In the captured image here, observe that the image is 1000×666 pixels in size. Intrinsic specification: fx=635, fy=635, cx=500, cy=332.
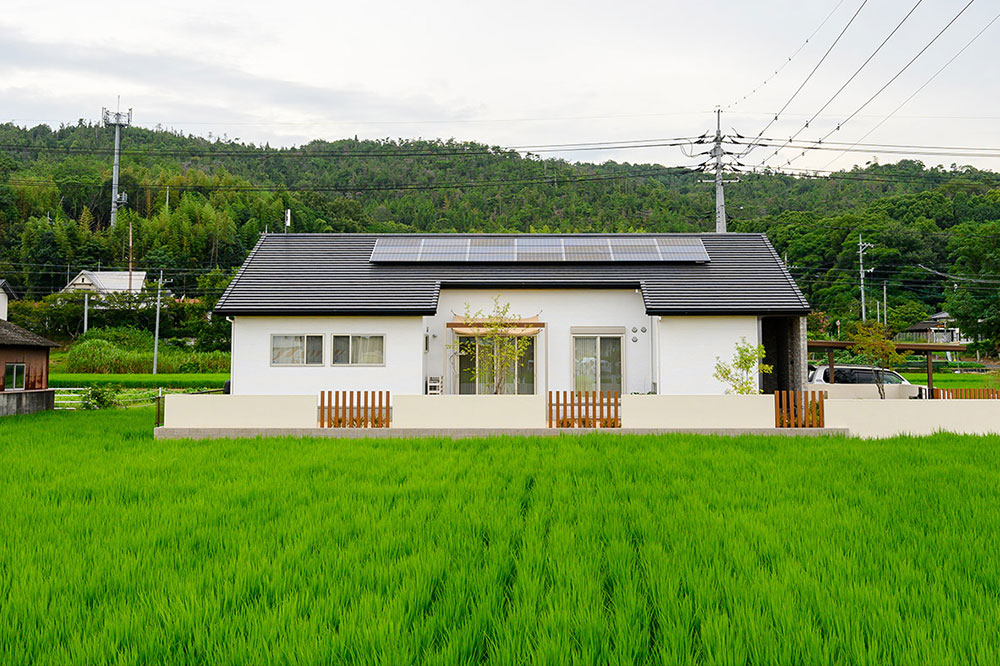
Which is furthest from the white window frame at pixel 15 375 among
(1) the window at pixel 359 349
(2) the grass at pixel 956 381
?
(2) the grass at pixel 956 381

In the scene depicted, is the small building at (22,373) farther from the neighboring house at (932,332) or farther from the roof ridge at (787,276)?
the neighboring house at (932,332)

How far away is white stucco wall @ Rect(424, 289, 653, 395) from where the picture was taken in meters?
16.9

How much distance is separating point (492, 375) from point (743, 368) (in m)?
6.35

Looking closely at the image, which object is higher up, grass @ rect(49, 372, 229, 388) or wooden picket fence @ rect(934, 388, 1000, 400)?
wooden picket fence @ rect(934, 388, 1000, 400)

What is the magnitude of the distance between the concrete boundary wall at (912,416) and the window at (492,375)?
721 centimetres

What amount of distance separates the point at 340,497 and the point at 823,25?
48.2 feet

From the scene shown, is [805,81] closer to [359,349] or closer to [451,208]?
[359,349]

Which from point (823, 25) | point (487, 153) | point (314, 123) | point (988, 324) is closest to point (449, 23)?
point (823, 25)

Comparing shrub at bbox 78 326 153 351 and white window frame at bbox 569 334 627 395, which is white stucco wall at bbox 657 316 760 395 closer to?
white window frame at bbox 569 334 627 395

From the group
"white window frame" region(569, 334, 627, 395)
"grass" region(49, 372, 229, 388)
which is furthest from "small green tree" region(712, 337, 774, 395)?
"grass" region(49, 372, 229, 388)

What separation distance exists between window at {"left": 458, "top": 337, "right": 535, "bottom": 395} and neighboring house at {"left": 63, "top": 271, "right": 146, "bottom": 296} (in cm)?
5686

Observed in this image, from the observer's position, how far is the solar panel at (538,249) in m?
18.3

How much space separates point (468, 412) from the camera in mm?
12945

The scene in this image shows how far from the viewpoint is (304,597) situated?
167 inches
